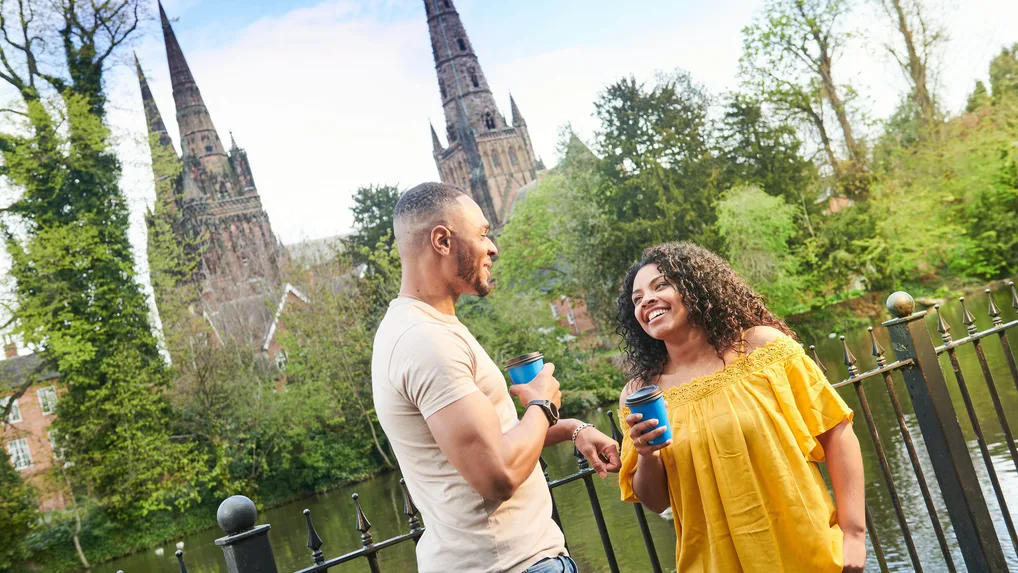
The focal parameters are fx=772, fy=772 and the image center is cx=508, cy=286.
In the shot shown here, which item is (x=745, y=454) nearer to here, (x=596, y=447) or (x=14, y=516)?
(x=596, y=447)

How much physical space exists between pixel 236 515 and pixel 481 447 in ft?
2.86

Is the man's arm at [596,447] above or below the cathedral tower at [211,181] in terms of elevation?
below

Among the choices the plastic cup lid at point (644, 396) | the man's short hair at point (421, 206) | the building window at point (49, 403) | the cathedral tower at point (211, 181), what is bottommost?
the plastic cup lid at point (644, 396)

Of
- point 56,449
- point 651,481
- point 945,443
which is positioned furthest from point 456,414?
point 56,449

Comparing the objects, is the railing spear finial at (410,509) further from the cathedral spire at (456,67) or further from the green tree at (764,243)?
the cathedral spire at (456,67)

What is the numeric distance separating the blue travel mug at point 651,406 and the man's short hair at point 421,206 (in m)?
0.73

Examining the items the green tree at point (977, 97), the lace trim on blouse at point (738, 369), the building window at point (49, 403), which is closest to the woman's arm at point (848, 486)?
the lace trim on blouse at point (738, 369)

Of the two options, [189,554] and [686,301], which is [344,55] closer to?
[189,554]

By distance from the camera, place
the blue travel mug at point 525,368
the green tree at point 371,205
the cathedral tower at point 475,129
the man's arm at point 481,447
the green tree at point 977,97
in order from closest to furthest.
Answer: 1. the man's arm at point 481,447
2. the blue travel mug at point 525,368
3. the green tree at point 977,97
4. the green tree at point 371,205
5. the cathedral tower at point 475,129

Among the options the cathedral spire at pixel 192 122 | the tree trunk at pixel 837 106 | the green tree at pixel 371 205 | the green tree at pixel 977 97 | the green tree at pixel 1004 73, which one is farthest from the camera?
the cathedral spire at pixel 192 122

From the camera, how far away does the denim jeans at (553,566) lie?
6.14 ft

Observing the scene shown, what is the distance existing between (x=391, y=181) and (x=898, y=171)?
88.9 feet

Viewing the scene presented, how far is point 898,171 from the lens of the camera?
97.9ft

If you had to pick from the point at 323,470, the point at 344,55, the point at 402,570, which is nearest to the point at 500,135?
the point at 344,55
